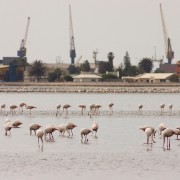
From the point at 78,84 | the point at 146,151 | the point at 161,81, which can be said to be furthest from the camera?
the point at 161,81

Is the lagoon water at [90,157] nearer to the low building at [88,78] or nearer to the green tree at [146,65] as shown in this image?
the low building at [88,78]

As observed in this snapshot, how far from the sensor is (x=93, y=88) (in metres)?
139

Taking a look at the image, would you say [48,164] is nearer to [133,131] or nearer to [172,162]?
[172,162]

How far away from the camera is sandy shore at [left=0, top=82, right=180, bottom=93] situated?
133250 mm

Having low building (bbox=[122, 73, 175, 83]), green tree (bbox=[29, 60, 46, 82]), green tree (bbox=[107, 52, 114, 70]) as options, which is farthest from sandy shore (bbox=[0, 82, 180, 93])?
green tree (bbox=[107, 52, 114, 70])

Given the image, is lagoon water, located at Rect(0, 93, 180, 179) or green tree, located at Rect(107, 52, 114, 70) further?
green tree, located at Rect(107, 52, 114, 70)

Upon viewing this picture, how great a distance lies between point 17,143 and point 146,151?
5.36m

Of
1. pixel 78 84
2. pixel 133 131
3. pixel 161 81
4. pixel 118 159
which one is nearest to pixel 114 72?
pixel 161 81

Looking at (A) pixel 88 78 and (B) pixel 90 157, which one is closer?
(B) pixel 90 157

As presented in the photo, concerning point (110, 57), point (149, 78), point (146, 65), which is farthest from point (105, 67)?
point (149, 78)

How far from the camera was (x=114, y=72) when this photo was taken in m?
184

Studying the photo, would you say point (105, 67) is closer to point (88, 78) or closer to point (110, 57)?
point (110, 57)

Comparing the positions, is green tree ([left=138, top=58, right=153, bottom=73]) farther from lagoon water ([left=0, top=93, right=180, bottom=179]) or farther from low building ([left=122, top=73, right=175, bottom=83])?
lagoon water ([left=0, top=93, right=180, bottom=179])

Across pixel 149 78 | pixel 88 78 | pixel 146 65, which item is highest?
pixel 146 65
